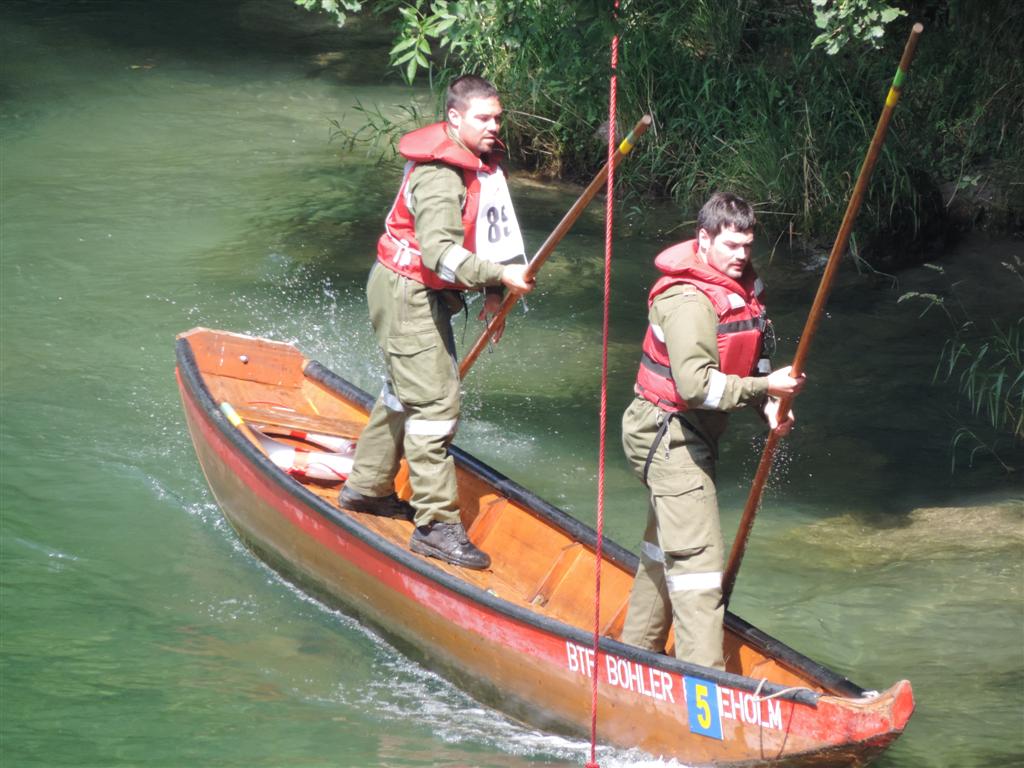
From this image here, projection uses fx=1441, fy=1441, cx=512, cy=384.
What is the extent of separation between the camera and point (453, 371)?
5.72 m

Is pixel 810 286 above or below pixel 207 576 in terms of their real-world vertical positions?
above

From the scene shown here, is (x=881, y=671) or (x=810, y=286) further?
(x=810, y=286)

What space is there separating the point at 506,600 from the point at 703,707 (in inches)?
36.0

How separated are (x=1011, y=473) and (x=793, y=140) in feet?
12.4

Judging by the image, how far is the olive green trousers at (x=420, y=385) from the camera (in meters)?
5.62

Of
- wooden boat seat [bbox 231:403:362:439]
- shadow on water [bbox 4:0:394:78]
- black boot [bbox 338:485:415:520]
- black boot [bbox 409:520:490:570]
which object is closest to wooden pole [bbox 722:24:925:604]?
black boot [bbox 409:520:490:570]

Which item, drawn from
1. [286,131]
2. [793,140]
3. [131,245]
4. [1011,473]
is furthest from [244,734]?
[286,131]

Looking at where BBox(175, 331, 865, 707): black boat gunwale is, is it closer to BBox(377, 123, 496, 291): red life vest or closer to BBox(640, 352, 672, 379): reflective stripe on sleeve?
BBox(640, 352, 672, 379): reflective stripe on sleeve

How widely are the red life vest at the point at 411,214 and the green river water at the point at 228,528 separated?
1.62 metres

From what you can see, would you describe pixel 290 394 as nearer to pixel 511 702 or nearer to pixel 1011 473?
pixel 511 702

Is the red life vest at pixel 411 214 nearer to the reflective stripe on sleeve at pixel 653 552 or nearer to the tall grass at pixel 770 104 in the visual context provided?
the reflective stripe on sleeve at pixel 653 552

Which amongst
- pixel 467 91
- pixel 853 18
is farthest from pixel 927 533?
pixel 467 91

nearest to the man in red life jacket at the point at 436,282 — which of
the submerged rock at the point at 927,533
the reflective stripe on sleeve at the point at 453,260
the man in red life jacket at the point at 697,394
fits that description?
the reflective stripe on sleeve at the point at 453,260

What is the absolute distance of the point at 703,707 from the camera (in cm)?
476
